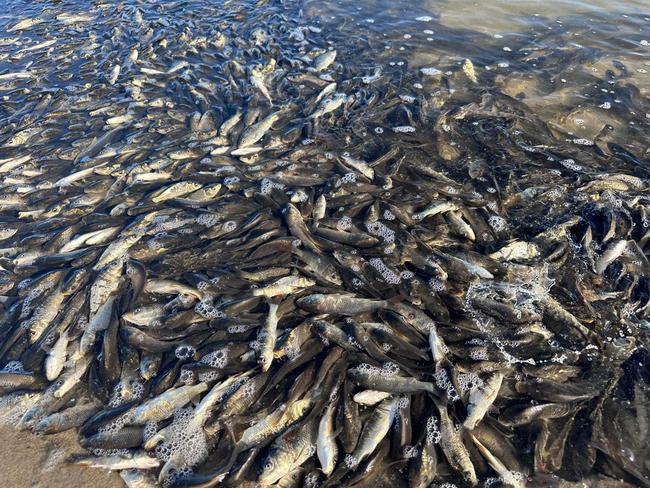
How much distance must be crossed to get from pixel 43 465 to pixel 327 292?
12.1 ft

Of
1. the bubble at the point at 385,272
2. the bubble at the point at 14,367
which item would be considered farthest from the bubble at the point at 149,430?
the bubble at the point at 385,272

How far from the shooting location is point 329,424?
441 centimetres

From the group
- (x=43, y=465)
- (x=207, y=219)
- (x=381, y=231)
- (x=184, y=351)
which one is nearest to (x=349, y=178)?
(x=381, y=231)

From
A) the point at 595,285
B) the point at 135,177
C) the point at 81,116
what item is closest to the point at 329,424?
the point at 595,285

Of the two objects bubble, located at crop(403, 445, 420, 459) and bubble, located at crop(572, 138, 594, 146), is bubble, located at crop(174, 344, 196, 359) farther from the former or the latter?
bubble, located at crop(572, 138, 594, 146)

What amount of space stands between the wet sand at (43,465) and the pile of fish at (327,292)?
0.15m

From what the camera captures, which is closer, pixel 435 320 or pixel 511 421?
pixel 511 421

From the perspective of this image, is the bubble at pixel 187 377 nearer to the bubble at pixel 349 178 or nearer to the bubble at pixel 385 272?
the bubble at pixel 385 272

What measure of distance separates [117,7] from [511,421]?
739 inches

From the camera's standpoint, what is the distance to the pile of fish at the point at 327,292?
4367mm

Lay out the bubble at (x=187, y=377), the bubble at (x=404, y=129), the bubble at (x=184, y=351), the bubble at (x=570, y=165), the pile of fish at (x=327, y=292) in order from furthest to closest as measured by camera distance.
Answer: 1. the bubble at (x=404, y=129)
2. the bubble at (x=570, y=165)
3. the bubble at (x=184, y=351)
4. the bubble at (x=187, y=377)
5. the pile of fish at (x=327, y=292)

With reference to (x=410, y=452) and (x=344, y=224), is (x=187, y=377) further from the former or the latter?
(x=344, y=224)

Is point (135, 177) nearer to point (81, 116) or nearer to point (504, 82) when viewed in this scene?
point (81, 116)

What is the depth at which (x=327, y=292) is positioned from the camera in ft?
18.2
